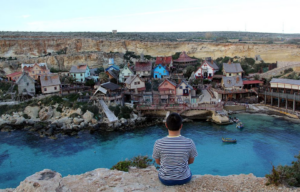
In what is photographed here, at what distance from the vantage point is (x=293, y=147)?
24.3m

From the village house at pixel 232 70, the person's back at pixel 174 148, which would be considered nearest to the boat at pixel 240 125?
the village house at pixel 232 70

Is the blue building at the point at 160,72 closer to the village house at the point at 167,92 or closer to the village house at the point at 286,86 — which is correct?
the village house at the point at 167,92

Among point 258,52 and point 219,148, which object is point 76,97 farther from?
point 258,52

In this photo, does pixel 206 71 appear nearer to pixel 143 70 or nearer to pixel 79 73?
pixel 143 70

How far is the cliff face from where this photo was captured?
5331 cm

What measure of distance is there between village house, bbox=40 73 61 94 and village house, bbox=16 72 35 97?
70.3 inches

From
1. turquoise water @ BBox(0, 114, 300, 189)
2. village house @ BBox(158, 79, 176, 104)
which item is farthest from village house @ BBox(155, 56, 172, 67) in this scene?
turquoise water @ BBox(0, 114, 300, 189)

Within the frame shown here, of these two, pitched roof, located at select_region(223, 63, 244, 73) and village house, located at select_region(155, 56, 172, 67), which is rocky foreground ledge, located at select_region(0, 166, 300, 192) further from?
village house, located at select_region(155, 56, 172, 67)

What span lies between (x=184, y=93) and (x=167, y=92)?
2.34 metres

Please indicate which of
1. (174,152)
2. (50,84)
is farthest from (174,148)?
(50,84)

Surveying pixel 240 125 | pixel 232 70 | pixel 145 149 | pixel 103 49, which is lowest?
pixel 145 149

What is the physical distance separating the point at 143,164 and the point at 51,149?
57.9ft

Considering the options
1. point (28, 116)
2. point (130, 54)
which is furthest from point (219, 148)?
point (130, 54)

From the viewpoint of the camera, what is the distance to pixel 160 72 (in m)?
46.2
